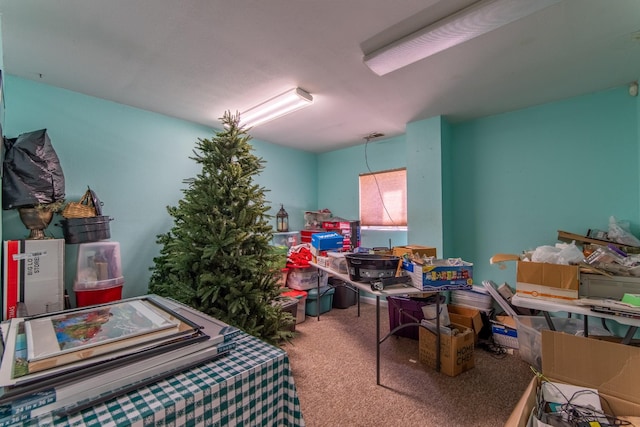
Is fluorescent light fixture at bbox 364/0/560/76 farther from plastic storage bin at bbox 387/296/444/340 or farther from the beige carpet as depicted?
the beige carpet

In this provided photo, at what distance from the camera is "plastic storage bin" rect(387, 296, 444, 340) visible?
2833mm

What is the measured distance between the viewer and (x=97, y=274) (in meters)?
2.46

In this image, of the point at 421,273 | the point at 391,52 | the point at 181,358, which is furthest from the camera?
the point at 421,273

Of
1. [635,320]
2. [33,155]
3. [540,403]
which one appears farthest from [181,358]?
[33,155]

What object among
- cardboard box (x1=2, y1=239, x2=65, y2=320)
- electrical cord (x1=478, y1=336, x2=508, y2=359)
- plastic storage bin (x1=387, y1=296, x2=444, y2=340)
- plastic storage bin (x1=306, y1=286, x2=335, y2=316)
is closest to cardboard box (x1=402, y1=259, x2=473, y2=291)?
plastic storage bin (x1=387, y1=296, x2=444, y2=340)

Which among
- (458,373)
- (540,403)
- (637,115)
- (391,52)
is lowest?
(458,373)

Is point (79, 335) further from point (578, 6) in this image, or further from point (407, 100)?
point (407, 100)

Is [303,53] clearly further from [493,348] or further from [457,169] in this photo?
[493,348]

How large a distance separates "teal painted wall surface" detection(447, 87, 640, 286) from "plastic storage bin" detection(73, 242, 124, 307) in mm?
3964

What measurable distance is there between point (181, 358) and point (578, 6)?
2.69 meters

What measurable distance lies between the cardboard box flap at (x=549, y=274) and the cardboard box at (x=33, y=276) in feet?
12.1

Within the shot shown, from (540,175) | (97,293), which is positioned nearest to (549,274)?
(540,175)

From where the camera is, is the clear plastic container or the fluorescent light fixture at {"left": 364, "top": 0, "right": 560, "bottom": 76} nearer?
the fluorescent light fixture at {"left": 364, "top": 0, "right": 560, "bottom": 76}

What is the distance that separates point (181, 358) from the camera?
0.67 metres
